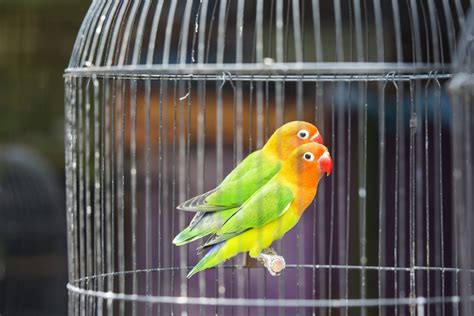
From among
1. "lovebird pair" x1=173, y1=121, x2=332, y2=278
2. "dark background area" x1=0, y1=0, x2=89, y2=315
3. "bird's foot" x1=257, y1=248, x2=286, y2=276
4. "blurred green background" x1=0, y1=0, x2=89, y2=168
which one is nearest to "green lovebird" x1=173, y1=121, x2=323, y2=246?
"lovebird pair" x1=173, y1=121, x2=332, y2=278

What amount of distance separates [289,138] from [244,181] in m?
0.14

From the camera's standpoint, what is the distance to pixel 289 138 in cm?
247

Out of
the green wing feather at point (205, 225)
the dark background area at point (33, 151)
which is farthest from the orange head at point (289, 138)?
the dark background area at point (33, 151)

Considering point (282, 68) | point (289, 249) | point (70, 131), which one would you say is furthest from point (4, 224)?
point (282, 68)

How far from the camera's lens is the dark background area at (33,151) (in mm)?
4230

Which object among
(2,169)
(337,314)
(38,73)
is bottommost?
(337,314)

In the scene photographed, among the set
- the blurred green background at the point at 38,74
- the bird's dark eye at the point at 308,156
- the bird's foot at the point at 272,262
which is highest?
the blurred green background at the point at 38,74

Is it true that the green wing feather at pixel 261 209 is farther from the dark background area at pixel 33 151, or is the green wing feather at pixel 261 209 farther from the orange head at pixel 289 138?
the dark background area at pixel 33 151

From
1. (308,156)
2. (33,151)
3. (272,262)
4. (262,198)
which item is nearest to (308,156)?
(308,156)

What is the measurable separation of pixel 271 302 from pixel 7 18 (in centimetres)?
274

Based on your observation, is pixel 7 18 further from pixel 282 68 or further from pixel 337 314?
pixel 282 68

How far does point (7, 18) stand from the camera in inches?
178

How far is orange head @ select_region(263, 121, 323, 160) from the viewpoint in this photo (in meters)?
2.47

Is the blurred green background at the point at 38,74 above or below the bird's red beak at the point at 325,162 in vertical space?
above
